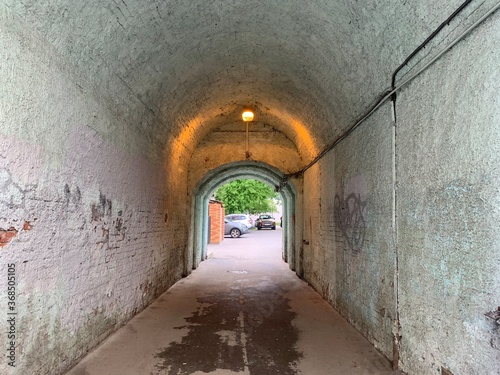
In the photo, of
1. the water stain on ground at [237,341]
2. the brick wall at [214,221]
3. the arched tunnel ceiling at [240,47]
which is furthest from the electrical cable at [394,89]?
the brick wall at [214,221]

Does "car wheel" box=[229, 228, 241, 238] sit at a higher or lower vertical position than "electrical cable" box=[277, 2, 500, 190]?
lower

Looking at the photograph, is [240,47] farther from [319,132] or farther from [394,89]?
[394,89]

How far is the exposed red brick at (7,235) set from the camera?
8.51ft

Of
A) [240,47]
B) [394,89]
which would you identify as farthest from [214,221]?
[394,89]

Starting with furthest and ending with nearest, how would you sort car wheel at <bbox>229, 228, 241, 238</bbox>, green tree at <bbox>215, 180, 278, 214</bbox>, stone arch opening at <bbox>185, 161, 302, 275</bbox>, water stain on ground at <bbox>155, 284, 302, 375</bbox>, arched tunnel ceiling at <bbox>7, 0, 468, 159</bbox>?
green tree at <bbox>215, 180, 278, 214</bbox>
car wheel at <bbox>229, 228, 241, 238</bbox>
stone arch opening at <bbox>185, 161, 302, 275</bbox>
water stain on ground at <bbox>155, 284, 302, 375</bbox>
arched tunnel ceiling at <bbox>7, 0, 468, 159</bbox>

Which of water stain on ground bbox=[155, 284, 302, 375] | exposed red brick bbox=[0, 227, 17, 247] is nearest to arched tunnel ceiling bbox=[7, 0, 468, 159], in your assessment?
→ exposed red brick bbox=[0, 227, 17, 247]

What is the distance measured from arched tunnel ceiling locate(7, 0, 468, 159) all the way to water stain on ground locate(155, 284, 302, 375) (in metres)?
3.11

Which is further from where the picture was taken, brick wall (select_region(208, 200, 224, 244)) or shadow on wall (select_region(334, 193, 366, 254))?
brick wall (select_region(208, 200, 224, 244))

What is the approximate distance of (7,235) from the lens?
2650mm

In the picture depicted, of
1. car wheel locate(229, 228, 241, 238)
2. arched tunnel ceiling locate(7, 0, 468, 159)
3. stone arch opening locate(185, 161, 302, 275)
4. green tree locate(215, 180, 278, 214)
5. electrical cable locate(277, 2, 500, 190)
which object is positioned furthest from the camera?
green tree locate(215, 180, 278, 214)

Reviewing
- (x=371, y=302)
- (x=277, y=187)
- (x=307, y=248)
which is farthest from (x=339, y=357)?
(x=277, y=187)

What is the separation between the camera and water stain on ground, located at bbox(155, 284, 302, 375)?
3.74m

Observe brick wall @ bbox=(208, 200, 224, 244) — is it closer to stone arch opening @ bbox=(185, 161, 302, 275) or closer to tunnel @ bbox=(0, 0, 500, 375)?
stone arch opening @ bbox=(185, 161, 302, 275)

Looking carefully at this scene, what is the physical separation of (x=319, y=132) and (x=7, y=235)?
5.52m
